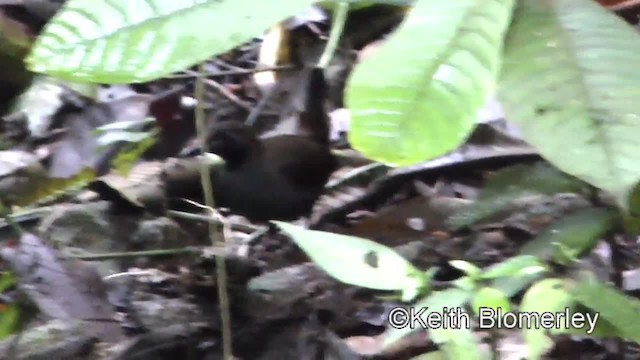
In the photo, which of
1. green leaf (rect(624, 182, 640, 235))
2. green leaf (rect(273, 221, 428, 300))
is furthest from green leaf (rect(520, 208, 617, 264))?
green leaf (rect(273, 221, 428, 300))

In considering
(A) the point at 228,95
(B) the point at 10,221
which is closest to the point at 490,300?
(B) the point at 10,221

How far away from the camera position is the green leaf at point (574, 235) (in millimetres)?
698

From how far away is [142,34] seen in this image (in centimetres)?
58

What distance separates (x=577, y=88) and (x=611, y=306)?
154mm

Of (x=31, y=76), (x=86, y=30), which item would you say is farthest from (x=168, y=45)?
(x=31, y=76)

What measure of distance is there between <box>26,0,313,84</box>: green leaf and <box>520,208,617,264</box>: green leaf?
30 cm

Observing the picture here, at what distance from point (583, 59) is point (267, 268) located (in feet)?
1.41

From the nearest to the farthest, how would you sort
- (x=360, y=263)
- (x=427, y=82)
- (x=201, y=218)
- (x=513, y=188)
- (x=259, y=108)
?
1. (x=427, y=82)
2. (x=360, y=263)
3. (x=513, y=188)
4. (x=201, y=218)
5. (x=259, y=108)

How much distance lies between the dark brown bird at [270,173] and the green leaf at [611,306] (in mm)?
406

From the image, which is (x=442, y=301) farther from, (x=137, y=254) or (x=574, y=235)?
(x=137, y=254)

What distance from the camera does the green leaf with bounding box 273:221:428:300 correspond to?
0.61 metres

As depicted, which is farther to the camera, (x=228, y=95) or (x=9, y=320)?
(x=228, y=95)

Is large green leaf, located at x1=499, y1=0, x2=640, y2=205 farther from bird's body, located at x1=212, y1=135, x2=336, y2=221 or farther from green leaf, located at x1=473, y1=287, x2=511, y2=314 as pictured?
bird's body, located at x1=212, y1=135, x2=336, y2=221

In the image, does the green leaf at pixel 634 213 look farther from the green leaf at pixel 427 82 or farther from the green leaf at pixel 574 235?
the green leaf at pixel 427 82
